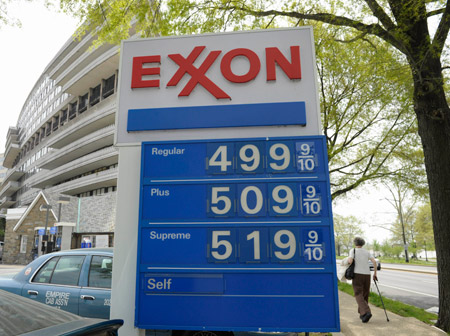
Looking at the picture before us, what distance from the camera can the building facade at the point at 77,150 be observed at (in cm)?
2939

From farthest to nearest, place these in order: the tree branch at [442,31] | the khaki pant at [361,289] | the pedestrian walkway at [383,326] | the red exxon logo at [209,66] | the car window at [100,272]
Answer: the khaki pant at [361,289] → the tree branch at [442,31] → the pedestrian walkway at [383,326] → the car window at [100,272] → the red exxon logo at [209,66]

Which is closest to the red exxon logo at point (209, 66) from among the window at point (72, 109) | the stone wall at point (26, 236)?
the stone wall at point (26, 236)

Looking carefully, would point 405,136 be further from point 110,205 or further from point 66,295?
point 110,205

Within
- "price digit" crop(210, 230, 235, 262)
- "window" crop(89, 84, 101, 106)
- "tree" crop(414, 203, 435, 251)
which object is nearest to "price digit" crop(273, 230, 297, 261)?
"price digit" crop(210, 230, 235, 262)

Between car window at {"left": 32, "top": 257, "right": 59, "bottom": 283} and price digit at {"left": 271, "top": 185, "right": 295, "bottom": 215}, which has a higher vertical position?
price digit at {"left": 271, "top": 185, "right": 295, "bottom": 215}

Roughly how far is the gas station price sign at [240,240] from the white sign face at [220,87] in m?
0.45

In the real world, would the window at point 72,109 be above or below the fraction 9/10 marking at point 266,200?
above

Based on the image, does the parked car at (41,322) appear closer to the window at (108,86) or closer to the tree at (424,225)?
the window at (108,86)

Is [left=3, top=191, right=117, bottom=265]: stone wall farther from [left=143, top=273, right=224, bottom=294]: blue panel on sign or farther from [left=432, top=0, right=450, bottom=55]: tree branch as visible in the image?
[left=432, top=0, right=450, bottom=55]: tree branch

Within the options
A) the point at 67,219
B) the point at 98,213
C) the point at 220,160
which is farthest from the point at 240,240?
the point at 67,219

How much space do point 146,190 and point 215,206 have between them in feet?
2.99

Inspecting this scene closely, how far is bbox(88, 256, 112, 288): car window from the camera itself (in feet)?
16.8

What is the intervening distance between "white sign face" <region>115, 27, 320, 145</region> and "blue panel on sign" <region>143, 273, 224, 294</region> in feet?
5.97

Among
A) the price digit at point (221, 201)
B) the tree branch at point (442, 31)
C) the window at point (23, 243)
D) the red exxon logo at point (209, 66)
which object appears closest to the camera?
the price digit at point (221, 201)
